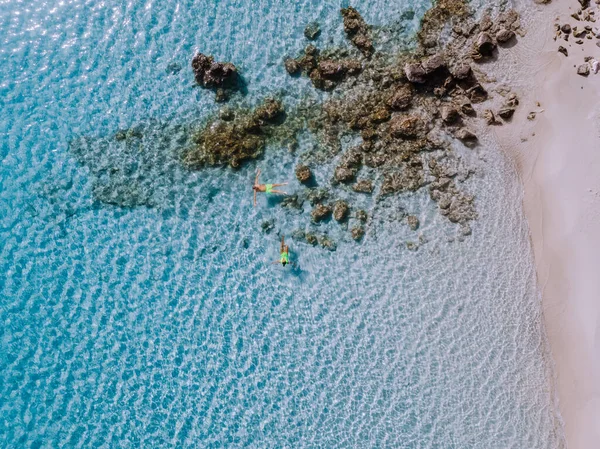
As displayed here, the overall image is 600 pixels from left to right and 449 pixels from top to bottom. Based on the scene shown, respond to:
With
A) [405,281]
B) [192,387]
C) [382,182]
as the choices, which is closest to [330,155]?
[382,182]

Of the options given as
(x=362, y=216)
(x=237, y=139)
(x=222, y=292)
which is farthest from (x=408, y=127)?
(x=222, y=292)

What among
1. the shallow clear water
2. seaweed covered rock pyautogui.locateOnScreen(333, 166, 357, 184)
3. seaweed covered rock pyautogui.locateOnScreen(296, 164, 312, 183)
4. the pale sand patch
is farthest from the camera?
seaweed covered rock pyautogui.locateOnScreen(296, 164, 312, 183)

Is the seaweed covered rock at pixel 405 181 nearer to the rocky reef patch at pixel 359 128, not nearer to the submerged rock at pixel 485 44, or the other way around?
the rocky reef patch at pixel 359 128

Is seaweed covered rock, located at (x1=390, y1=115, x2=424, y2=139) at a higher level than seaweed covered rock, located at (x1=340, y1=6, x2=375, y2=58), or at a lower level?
lower

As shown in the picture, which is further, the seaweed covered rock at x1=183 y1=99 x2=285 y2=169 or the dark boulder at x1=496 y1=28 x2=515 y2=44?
the seaweed covered rock at x1=183 y1=99 x2=285 y2=169

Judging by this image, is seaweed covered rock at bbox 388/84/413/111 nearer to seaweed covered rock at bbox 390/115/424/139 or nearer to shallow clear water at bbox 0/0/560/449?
seaweed covered rock at bbox 390/115/424/139

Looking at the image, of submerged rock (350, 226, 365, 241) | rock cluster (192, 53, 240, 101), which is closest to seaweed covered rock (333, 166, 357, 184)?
submerged rock (350, 226, 365, 241)

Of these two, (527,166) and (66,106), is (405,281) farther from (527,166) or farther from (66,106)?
(66,106)
